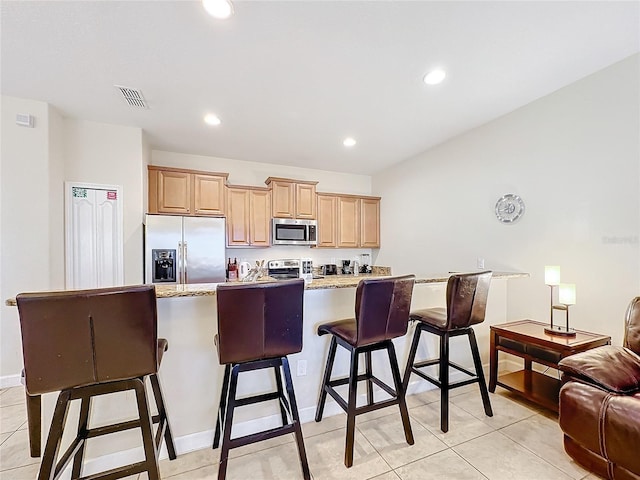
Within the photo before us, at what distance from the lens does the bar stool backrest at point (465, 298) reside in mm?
1896

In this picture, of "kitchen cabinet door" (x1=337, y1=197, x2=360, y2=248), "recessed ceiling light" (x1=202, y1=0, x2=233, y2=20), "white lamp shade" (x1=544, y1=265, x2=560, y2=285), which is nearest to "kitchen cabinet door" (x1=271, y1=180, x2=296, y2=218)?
"kitchen cabinet door" (x1=337, y1=197, x2=360, y2=248)

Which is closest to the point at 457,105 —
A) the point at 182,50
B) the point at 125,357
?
the point at 182,50

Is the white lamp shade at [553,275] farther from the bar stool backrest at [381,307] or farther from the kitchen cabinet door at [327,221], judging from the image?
the kitchen cabinet door at [327,221]

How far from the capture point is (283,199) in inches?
176

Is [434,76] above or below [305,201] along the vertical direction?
above

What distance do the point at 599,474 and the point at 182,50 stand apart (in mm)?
3670

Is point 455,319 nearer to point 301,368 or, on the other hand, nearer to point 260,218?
point 301,368

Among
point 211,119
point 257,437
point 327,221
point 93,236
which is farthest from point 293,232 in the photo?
point 257,437

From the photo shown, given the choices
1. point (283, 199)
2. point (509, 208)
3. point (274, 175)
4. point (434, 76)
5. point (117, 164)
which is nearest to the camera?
point (434, 76)

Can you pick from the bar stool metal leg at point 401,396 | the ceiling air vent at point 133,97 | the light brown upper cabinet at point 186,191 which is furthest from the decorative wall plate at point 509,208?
the ceiling air vent at point 133,97

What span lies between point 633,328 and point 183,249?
3.99 meters

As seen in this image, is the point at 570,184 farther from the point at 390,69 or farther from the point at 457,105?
the point at 390,69

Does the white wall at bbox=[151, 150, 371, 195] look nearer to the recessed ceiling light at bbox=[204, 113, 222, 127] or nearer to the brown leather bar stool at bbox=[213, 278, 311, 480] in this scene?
the recessed ceiling light at bbox=[204, 113, 222, 127]

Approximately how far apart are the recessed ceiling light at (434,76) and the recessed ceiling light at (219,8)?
5.18 feet
